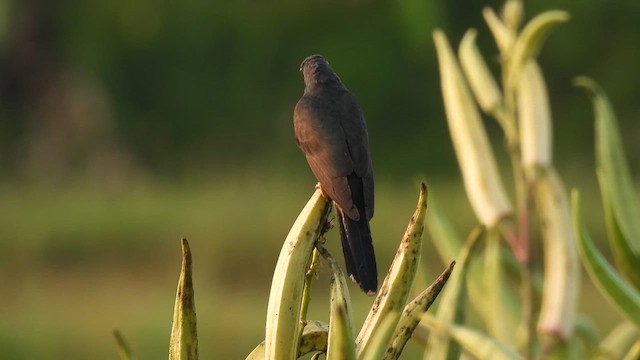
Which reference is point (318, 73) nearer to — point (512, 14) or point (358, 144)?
point (358, 144)

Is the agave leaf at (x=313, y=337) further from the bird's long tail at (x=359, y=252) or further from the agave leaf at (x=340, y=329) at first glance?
the bird's long tail at (x=359, y=252)

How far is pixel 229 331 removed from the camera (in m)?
5.88

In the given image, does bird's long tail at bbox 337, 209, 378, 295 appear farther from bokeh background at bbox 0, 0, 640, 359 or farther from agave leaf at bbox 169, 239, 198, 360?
bokeh background at bbox 0, 0, 640, 359

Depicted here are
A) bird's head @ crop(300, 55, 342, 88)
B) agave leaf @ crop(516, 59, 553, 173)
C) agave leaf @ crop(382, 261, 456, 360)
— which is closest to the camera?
agave leaf @ crop(382, 261, 456, 360)

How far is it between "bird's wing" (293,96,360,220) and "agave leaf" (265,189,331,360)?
0.58 m

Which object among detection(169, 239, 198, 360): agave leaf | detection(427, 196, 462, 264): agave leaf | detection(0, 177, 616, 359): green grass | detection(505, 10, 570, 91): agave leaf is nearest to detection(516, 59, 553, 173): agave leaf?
detection(505, 10, 570, 91): agave leaf

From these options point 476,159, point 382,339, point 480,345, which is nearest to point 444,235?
point 476,159

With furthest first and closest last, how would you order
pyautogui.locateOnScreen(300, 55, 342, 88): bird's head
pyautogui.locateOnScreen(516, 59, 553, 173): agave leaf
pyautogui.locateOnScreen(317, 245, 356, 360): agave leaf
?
pyautogui.locateOnScreen(300, 55, 342, 88): bird's head, pyautogui.locateOnScreen(516, 59, 553, 173): agave leaf, pyautogui.locateOnScreen(317, 245, 356, 360): agave leaf

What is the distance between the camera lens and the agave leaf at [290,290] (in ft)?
3.74

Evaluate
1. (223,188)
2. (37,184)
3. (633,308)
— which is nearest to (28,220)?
(37,184)

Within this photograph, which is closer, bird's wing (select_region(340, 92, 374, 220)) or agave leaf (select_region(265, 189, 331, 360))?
agave leaf (select_region(265, 189, 331, 360))

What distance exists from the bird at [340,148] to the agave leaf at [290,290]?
397 millimetres

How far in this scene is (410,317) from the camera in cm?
117

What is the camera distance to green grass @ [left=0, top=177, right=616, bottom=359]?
19.6ft
